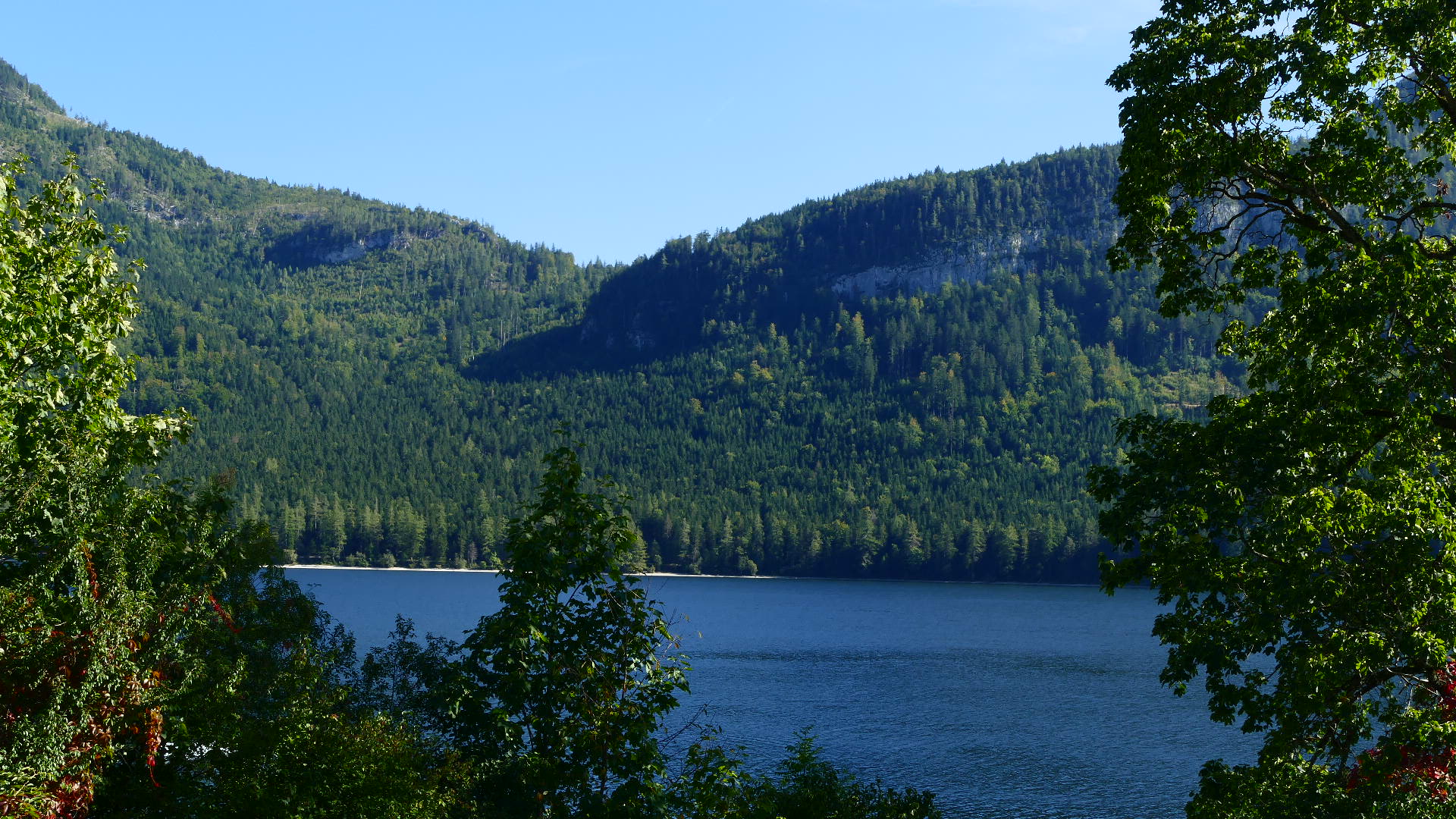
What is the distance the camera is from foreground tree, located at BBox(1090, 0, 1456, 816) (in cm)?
1360

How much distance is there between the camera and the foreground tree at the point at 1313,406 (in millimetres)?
13602

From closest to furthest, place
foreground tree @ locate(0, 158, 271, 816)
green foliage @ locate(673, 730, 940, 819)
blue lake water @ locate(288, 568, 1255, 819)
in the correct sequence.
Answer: foreground tree @ locate(0, 158, 271, 816)
green foliage @ locate(673, 730, 940, 819)
blue lake water @ locate(288, 568, 1255, 819)

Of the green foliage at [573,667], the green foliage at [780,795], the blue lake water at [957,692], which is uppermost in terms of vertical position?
the green foliage at [573,667]

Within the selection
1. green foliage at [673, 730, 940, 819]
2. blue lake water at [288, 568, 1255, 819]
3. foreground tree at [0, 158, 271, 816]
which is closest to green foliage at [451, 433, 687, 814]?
green foliage at [673, 730, 940, 819]

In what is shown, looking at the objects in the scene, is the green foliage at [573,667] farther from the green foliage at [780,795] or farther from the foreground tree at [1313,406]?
the foreground tree at [1313,406]

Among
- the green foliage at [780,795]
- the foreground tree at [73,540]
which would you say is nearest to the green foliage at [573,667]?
the green foliage at [780,795]

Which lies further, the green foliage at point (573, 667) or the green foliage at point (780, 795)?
the green foliage at point (780, 795)

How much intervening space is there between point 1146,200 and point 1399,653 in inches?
256

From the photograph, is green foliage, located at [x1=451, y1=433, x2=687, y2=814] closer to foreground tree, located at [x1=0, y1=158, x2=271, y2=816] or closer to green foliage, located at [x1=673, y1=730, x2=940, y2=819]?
green foliage, located at [x1=673, y1=730, x2=940, y2=819]

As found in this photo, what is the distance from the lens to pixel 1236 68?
1523cm

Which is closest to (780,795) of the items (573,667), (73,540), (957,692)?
(573,667)

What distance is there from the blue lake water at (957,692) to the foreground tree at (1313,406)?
17.0 metres

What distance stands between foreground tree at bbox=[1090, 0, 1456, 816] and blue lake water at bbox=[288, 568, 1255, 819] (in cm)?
1704

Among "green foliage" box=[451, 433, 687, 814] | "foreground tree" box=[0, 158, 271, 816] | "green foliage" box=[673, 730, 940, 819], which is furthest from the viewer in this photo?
"green foliage" box=[673, 730, 940, 819]
